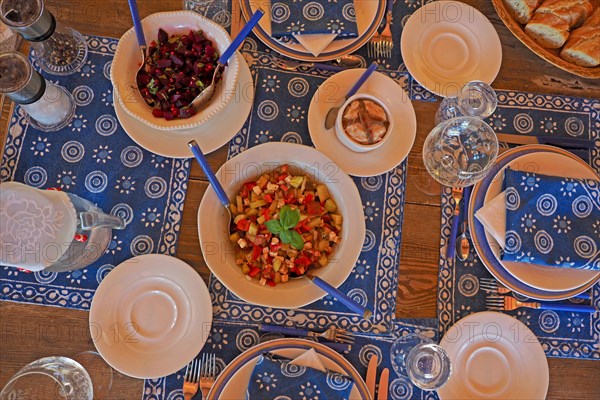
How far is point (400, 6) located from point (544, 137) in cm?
60

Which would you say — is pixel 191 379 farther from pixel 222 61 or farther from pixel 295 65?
pixel 295 65

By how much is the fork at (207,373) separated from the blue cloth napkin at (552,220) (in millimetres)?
834

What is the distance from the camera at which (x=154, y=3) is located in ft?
4.91

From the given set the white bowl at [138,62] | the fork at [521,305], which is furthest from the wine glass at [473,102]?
the white bowl at [138,62]

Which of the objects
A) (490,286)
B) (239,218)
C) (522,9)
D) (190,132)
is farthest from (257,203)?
(522,9)

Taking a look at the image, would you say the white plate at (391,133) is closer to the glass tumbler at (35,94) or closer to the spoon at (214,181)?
the spoon at (214,181)

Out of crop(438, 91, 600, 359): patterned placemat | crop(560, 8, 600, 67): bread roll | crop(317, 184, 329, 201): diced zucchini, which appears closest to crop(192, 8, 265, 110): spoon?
crop(317, 184, 329, 201): diced zucchini

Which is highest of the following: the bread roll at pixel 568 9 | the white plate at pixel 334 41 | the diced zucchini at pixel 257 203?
the bread roll at pixel 568 9

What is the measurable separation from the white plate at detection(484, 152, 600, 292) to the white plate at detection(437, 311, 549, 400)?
13 centimetres

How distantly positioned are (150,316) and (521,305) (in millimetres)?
1016

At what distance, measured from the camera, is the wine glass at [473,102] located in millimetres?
1412

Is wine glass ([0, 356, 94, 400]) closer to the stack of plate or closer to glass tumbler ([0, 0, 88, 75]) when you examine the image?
glass tumbler ([0, 0, 88, 75])

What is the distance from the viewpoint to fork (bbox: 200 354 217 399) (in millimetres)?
1273

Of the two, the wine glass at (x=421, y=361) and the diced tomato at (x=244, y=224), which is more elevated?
the diced tomato at (x=244, y=224)
